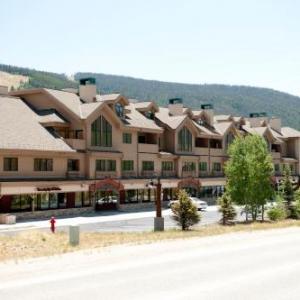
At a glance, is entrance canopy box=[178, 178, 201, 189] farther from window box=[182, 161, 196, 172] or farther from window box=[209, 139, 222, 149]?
window box=[209, 139, 222, 149]

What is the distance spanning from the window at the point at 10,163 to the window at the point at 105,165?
33.7ft

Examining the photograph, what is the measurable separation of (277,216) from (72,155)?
1982 centimetres

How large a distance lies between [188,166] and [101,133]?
16911 millimetres

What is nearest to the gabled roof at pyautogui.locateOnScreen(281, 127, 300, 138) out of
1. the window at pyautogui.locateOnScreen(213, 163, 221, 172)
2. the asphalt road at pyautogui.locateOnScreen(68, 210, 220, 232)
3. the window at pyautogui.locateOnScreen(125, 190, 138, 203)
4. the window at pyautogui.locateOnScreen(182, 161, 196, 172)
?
the window at pyautogui.locateOnScreen(213, 163, 221, 172)

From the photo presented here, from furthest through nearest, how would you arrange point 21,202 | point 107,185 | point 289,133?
1. point 289,133
2. point 107,185
3. point 21,202

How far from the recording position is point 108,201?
56781 mm

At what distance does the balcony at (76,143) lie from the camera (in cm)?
5193

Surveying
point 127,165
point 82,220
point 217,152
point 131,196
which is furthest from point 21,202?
point 217,152

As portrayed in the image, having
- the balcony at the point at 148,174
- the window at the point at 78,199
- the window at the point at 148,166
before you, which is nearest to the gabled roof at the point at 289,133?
the window at the point at 148,166

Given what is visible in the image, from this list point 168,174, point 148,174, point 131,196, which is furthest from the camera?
point 168,174

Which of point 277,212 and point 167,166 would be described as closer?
point 277,212

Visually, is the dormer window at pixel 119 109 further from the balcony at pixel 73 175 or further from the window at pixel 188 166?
the window at pixel 188 166

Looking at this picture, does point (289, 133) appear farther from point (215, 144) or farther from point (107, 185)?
point (107, 185)

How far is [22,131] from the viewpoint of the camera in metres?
48.3
